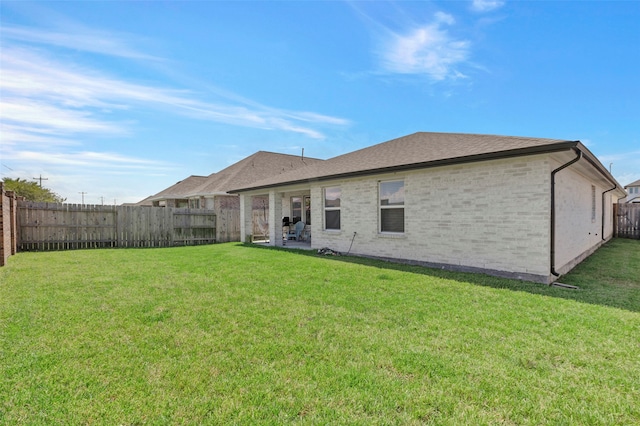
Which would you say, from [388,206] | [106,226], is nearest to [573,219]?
[388,206]

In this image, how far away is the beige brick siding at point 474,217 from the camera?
6754 mm

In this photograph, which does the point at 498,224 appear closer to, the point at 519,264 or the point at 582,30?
the point at 519,264

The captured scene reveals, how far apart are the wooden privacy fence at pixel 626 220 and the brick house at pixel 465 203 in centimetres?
934

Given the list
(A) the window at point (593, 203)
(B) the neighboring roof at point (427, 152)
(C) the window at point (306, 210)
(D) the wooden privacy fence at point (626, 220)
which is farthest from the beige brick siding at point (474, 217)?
(D) the wooden privacy fence at point (626, 220)

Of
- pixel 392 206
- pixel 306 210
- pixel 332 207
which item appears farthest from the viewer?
pixel 306 210

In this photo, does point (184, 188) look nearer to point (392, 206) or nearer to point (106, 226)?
point (106, 226)

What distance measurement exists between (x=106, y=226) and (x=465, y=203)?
1536 cm

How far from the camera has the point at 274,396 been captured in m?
2.60

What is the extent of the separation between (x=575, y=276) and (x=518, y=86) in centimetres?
819

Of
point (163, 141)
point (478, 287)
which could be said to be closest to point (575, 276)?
point (478, 287)

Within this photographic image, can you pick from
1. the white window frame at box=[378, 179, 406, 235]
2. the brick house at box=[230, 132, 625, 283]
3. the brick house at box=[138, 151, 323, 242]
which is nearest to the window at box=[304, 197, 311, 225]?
the brick house at box=[138, 151, 323, 242]

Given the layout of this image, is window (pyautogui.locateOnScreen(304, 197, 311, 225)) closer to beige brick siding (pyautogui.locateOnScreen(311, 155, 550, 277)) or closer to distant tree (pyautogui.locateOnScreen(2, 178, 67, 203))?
beige brick siding (pyautogui.locateOnScreen(311, 155, 550, 277))

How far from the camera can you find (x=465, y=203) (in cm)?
786

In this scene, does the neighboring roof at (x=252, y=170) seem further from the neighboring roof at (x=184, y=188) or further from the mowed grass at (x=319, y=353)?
the mowed grass at (x=319, y=353)
